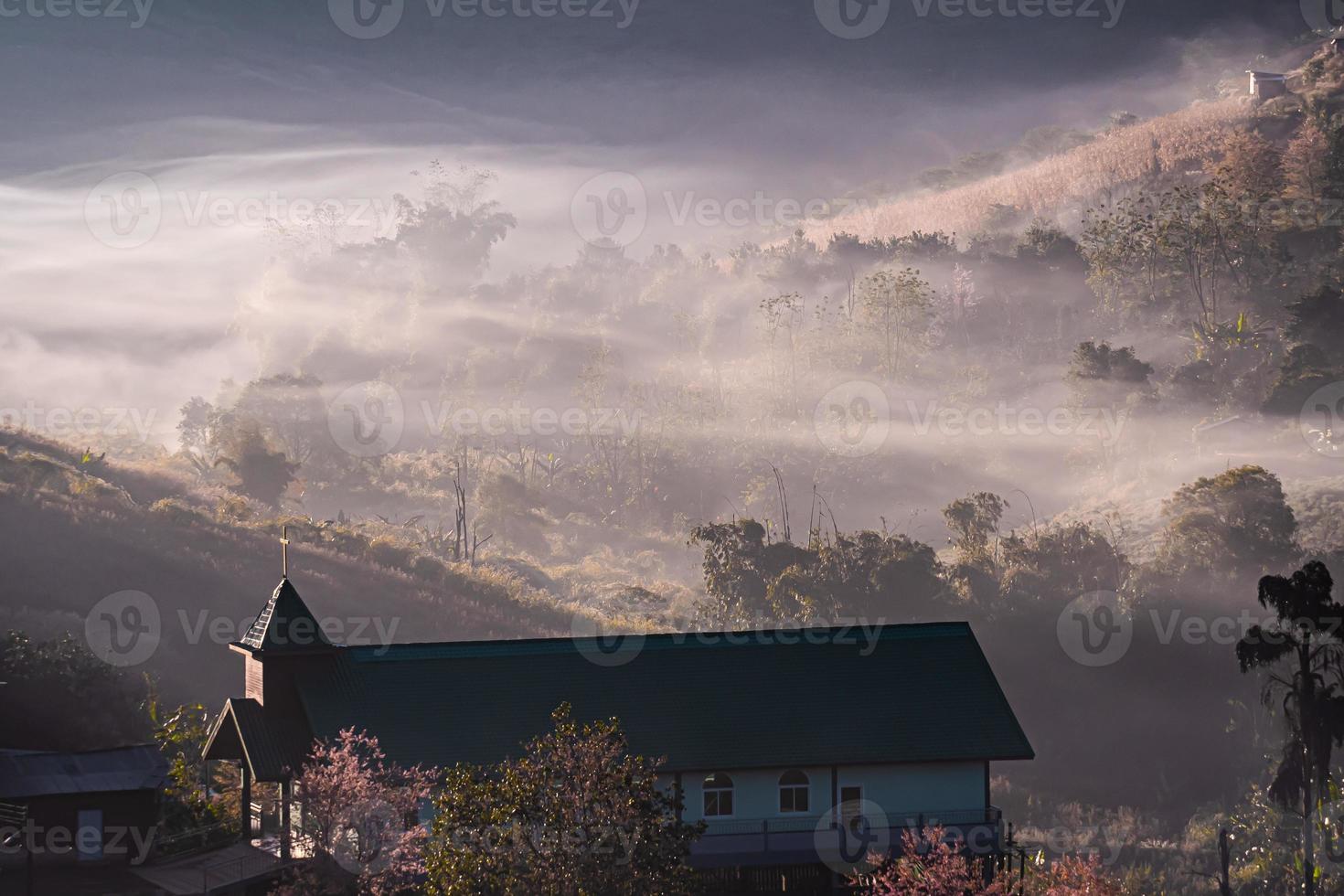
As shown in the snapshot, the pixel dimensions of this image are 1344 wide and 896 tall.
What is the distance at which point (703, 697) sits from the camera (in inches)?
1417

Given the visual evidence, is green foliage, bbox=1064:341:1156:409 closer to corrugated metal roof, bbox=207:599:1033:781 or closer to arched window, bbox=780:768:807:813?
corrugated metal roof, bbox=207:599:1033:781

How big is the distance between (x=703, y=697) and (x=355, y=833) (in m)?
9.37

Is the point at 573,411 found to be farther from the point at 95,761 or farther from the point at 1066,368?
the point at 95,761

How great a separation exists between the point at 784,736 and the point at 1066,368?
152521 millimetres

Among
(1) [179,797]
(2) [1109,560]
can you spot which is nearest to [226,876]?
(1) [179,797]

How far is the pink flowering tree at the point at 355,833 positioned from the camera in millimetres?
29641

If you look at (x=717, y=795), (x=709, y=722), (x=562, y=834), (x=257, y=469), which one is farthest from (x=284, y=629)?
(x=257, y=469)

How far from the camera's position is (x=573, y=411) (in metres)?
194

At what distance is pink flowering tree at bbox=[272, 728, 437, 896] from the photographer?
29.6m

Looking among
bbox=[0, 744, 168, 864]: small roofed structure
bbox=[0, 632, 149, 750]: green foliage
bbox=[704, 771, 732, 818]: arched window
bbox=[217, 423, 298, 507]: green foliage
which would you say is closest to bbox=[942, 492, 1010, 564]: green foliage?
bbox=[217, 423, 298, 507]: green foliage

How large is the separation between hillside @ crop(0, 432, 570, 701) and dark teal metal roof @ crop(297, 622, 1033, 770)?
30.5 meters

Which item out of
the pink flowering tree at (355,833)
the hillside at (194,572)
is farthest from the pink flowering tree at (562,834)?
the hillside at (194,572)

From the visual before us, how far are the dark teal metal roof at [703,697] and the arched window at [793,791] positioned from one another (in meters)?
0.65

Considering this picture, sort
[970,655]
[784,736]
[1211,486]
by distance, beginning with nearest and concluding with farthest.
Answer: [784,736] < [970,655] < [1211,486]
